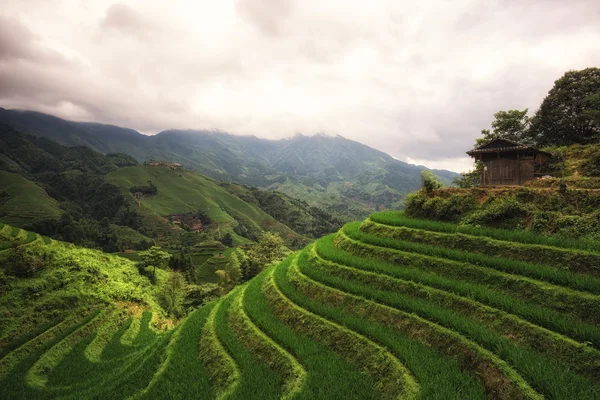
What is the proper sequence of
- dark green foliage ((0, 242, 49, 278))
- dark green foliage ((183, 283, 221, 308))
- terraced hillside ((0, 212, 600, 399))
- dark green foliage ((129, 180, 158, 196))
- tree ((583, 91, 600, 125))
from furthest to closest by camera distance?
dark green foliage ((129, 180, 158, 196)) < dark green foliage ((183, 283, 221, 308)) < tree ((583, 91, 600, 125)) < dark green foliage ((0, 242, 49, 278)) < terraced hillside ((0, 212, 600, 399))

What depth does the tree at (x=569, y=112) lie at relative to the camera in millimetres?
32812

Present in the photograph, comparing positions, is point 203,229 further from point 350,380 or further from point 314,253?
point 350,380

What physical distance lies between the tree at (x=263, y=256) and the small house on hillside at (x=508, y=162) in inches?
959

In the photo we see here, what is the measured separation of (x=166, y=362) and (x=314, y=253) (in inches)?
373

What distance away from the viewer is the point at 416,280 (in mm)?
12070

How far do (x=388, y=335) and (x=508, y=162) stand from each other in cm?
2387

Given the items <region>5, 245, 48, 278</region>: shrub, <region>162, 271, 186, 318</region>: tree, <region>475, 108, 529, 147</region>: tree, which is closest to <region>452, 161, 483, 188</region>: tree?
<region>475, 108, 529, 147</region>: tree

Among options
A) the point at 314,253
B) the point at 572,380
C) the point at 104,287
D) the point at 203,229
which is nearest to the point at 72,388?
the point at 104,287

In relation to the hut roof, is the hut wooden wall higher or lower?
lower

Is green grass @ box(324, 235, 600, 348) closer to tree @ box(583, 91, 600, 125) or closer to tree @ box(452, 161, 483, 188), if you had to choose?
tree @ box(583, 91, 600, 125)

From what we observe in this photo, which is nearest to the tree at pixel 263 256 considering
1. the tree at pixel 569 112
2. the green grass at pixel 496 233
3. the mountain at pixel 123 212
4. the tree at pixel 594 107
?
the green grass at pixel 496 233

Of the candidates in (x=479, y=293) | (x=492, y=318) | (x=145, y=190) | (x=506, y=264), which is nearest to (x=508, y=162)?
(x=506, y=264)

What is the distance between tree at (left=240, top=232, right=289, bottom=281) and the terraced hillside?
1957cm

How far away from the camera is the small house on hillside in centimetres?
2553
